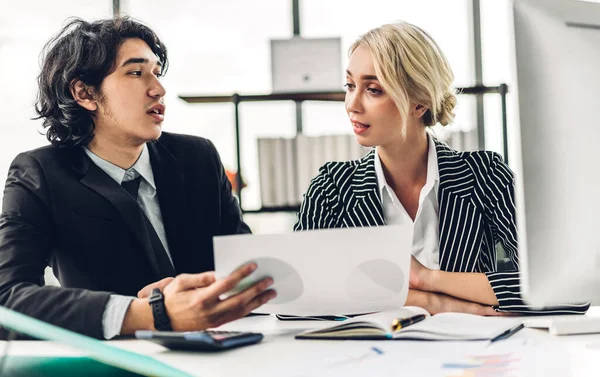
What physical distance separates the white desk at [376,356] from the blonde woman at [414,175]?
597mm

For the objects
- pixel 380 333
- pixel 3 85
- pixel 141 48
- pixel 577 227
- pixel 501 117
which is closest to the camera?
pixel 577 227

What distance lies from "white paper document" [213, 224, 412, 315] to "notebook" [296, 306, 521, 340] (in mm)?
57

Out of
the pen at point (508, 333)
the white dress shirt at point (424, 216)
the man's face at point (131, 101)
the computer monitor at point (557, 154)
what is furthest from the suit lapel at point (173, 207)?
the computer monitor at point (557, 154)

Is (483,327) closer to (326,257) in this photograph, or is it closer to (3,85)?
(326,257)

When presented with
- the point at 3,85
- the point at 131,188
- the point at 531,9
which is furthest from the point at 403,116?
the point at 3,85

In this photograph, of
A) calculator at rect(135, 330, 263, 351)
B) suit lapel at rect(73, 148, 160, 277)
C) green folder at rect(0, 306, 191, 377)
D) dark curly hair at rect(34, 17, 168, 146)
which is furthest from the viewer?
dark curly hair at rect(34, 17, 168, 146)

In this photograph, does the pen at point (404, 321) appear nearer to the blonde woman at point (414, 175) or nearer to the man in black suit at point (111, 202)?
the man in black suit at point (111, 202)

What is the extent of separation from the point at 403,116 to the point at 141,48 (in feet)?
2.63

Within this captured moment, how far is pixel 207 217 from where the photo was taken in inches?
72.7

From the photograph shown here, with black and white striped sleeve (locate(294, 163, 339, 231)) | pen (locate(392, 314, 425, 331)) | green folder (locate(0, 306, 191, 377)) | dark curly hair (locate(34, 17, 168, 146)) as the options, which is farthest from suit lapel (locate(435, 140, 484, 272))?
green folder (locate(0, 306, 191, 377))

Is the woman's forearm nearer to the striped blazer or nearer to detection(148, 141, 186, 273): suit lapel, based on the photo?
the striped blazer

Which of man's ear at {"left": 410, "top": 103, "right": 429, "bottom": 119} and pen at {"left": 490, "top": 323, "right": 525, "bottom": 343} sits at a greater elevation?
man's ear at {"left": 410, "top": 103, "right": 429, "bottom": 119}

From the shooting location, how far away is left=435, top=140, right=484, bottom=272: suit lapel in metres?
1.71

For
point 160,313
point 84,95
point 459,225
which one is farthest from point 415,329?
point 84,95
